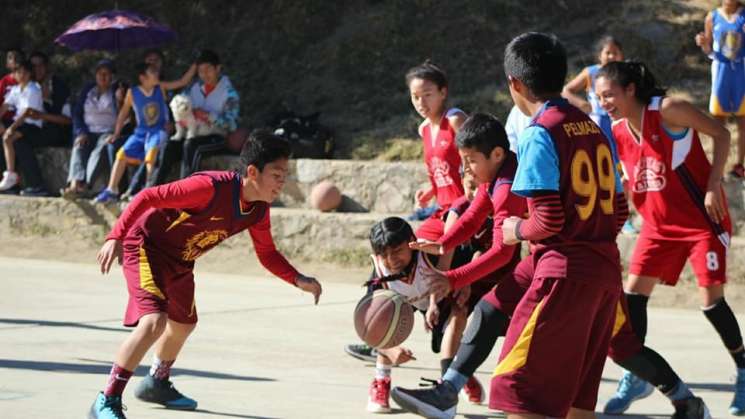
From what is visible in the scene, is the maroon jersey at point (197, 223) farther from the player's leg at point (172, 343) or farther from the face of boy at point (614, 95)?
the face of boy at point (614, 95)

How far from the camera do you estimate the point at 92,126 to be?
1545cm

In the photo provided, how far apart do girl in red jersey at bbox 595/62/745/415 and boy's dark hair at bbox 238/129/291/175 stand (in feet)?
5.62

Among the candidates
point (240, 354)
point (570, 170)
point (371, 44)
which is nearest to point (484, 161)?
point (570, 170)

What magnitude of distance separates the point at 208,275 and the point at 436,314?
658cm

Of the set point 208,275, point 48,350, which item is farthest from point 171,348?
point 208,275

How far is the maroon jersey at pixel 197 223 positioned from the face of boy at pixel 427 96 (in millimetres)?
1720

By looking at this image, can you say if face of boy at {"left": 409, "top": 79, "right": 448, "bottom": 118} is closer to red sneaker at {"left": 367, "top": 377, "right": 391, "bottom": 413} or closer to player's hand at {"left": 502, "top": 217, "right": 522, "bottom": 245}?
red sneaker at {"left": 367, "top": 377, "right": 391, "bottom": 413}

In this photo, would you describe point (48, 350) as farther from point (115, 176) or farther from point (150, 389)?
point (115, 176)

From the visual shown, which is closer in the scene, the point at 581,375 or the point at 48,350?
the point at 581,375

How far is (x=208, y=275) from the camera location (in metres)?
13.1

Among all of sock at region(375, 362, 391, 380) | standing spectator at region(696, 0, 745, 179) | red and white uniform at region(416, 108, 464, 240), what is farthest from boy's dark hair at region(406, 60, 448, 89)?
standing spectator at region(696, 0, 745, 179)

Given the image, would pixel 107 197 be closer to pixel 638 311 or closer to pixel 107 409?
pixel 638 311

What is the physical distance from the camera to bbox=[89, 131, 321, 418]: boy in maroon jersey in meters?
6.29

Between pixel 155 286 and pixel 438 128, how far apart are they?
251 cm
